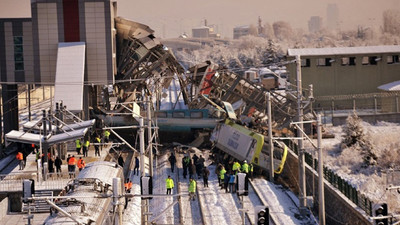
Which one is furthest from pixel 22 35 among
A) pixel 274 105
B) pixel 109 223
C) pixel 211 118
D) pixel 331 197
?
pixel 109 223

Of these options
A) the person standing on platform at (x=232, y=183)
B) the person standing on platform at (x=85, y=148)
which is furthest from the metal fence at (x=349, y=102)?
the person standing on platform at (x=232, y=183)

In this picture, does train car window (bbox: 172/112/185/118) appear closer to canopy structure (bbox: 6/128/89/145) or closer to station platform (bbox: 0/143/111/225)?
station platform (bbox: 0/143/111/225)

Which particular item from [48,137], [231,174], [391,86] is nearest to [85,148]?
[48,137]

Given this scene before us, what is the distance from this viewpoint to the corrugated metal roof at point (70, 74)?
Result: 172 feet

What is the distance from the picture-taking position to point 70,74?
178 feet

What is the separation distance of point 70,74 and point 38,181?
15.6 metres

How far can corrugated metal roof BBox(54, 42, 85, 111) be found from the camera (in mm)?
52469

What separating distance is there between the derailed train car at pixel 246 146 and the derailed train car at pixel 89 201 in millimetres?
12136

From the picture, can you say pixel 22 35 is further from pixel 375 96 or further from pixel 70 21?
pixel 375 96

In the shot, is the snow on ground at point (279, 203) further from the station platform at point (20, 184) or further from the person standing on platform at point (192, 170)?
the station platform at point (20, 184)

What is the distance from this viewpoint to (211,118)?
5650 cm

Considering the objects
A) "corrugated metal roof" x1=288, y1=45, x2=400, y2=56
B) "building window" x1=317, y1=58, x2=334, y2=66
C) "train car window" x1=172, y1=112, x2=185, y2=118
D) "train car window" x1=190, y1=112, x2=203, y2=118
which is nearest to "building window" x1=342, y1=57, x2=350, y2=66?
"corrugated metal roof" x1=288, y1=45, x2=400, y2=56

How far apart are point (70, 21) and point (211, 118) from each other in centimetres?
1170

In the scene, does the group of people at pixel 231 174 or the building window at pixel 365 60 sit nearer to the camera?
the group of people at pixel 231 174
